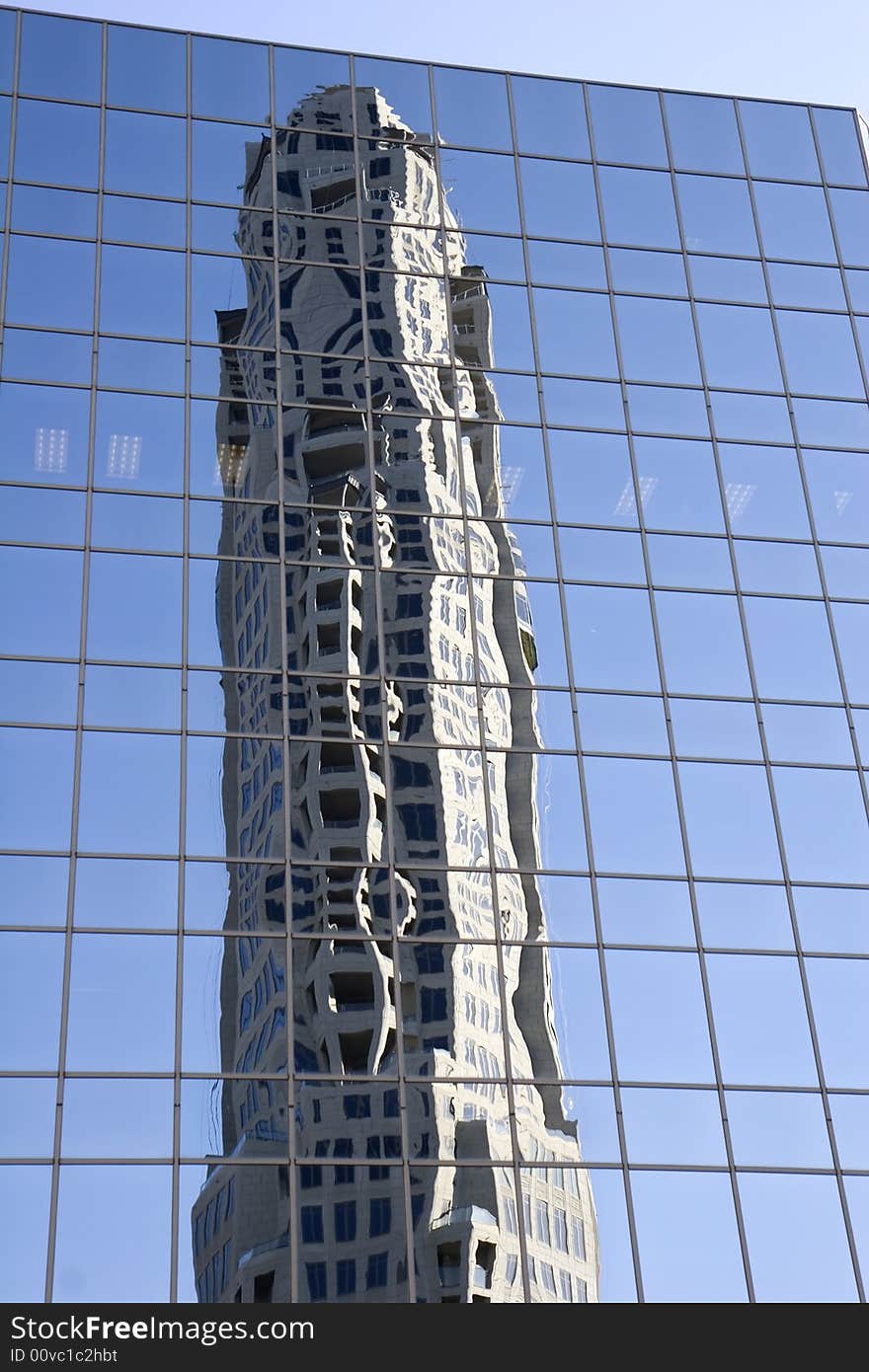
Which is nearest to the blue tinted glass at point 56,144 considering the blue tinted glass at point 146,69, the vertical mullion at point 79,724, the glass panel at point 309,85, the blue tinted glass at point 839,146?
the vertical mullion at point 79,724

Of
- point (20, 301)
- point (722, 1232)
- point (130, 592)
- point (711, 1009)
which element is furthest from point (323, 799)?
point (20, 301)

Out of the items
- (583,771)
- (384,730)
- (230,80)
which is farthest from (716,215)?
(384,730)

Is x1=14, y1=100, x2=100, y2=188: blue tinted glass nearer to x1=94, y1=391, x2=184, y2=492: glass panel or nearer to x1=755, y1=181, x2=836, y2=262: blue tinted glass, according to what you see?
x1=94, y1=391, x2=184, y2=492: glass panel

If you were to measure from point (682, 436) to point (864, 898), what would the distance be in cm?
1030

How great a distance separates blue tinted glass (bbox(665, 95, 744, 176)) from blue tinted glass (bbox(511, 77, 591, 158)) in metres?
2.19

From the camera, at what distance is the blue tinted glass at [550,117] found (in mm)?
39656

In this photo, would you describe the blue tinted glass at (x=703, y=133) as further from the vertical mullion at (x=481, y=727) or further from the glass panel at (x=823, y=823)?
the glass panel at (x=823, y=823)

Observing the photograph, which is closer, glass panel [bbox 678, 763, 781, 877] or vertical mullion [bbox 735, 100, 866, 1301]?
vertical mullion [bbox 735, 100, 866, 1301]

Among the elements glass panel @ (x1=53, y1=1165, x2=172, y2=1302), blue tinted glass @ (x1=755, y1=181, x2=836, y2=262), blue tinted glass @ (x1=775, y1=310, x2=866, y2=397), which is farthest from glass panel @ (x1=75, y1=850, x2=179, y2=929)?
blue tinted glass @ (x1=755, y1=181, x2=836, y2=262)

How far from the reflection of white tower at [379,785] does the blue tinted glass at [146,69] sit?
2484 millimetres

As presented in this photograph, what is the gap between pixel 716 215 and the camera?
40.1 m

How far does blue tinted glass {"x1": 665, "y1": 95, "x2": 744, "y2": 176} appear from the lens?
40.7 m

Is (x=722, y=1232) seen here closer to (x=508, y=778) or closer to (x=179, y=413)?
(x=508, y=778)

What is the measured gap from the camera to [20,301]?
115 feet
